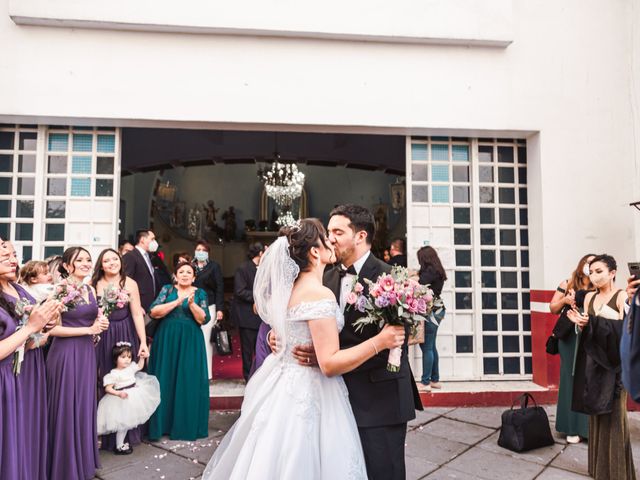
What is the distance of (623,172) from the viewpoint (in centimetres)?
649

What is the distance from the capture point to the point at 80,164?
638 cm

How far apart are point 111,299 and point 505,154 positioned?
19.1 ft

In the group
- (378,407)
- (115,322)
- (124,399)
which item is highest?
(115,322)

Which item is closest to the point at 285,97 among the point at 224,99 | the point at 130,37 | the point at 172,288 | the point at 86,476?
the point at 224,99

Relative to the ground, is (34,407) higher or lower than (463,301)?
lower

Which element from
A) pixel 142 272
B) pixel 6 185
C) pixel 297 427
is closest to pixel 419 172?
pixel 142 272

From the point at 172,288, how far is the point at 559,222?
526 centimetres

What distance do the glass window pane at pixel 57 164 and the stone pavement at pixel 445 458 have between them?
3934mm

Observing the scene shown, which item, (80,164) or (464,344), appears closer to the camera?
(80,164)

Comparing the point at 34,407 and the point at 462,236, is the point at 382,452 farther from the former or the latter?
the point at 462,236

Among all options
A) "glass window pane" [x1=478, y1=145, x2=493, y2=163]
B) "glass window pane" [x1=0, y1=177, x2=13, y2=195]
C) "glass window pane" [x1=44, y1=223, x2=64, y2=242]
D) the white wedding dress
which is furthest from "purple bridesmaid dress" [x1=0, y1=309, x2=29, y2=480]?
"glass window pane" [x1=478, y1=145, x2=493, y2=163]

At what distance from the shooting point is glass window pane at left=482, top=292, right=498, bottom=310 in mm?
6717

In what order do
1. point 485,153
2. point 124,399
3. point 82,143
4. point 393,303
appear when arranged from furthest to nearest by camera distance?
1. point 485,153
2. point 82,143
3. point 124,399
4. point 393,303

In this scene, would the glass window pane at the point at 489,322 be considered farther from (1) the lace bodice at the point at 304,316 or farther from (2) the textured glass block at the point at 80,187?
(2) the textured glass block at the point at 80,187
